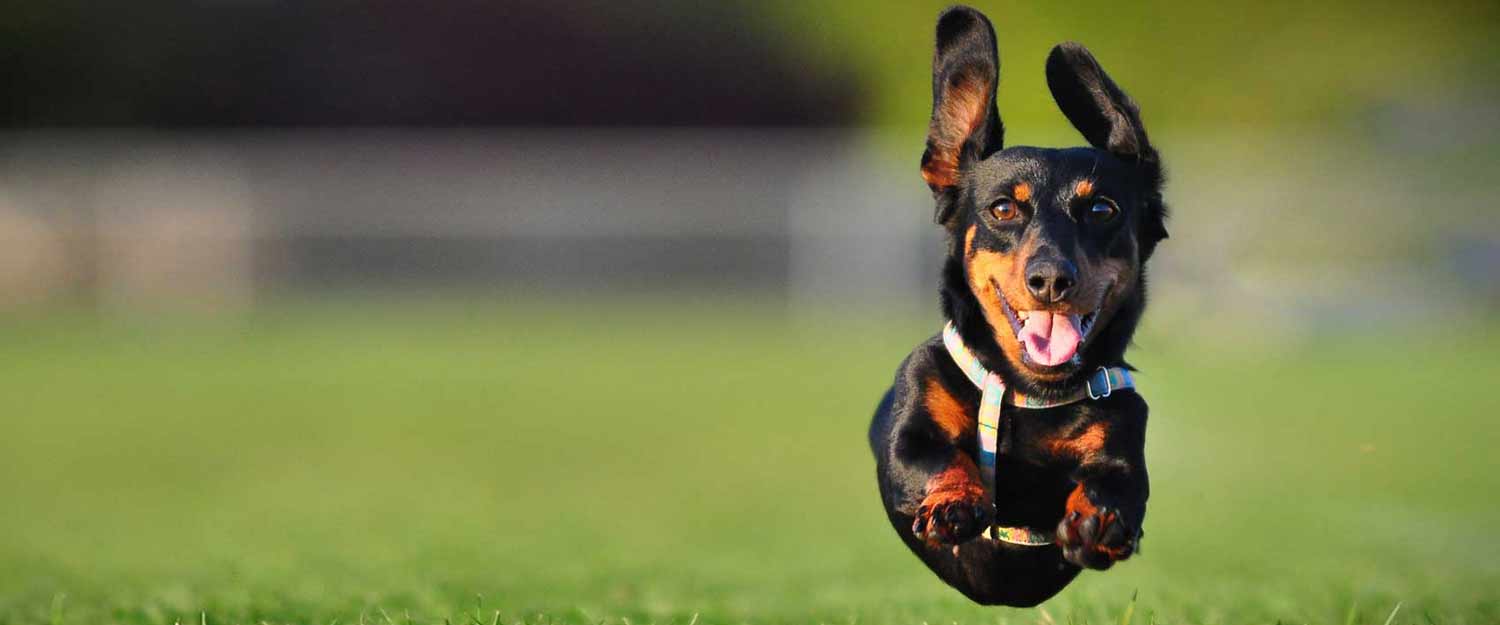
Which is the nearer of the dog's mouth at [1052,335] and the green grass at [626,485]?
the dog's mouth at [1052,335]

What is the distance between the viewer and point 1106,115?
110 inches

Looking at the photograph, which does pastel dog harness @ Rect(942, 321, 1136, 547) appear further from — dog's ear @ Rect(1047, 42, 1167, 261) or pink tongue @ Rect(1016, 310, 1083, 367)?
dog's ear @ Rect(1047, 42, 1167, 261)

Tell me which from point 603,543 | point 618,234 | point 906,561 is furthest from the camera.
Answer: point 618,234

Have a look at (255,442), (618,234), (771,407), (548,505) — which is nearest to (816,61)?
(618,234)

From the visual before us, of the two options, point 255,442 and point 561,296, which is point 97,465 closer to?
point 255,442

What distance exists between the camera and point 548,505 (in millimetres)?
9242

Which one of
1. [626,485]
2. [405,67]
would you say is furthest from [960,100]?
[405,67]

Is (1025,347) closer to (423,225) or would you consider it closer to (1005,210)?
(1005,210)

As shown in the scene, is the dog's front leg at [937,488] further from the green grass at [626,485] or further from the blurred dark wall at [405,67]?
the blurred dark wall at [405,67]

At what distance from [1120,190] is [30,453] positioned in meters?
10.1

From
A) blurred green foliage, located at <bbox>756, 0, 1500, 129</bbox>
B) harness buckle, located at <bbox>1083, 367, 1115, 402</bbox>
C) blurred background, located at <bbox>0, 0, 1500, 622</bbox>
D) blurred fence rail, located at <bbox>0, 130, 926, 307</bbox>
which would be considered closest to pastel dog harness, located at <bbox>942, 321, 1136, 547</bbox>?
harness buckle, located at <bbox>1083, 367, 1115, 402</bbox>

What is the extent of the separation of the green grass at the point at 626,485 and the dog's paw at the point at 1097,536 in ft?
2.23

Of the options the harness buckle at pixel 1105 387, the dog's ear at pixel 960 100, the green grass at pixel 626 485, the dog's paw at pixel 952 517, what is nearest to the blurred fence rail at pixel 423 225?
the green grass at pixel 626 485

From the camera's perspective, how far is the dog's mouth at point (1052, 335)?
2656 mm
